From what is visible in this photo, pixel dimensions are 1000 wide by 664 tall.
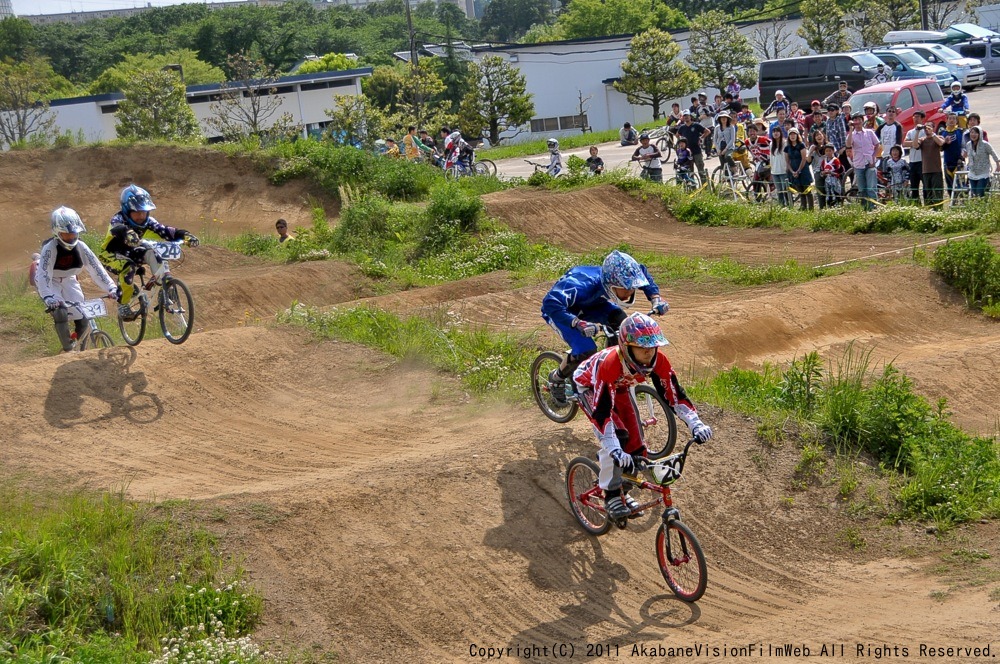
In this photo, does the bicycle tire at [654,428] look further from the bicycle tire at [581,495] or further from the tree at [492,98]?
the tree at [492,98]

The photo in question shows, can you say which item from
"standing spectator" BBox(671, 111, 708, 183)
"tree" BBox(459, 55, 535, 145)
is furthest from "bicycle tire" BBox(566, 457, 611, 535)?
"tree" BBox(459, 55, 535, 145)

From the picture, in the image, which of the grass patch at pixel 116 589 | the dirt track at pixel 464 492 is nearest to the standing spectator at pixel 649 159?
the dirt track at pixel 464 492

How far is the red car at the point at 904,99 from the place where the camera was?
2525 centimetres

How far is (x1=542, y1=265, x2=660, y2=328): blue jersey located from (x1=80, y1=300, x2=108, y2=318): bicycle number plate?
21.8 feet

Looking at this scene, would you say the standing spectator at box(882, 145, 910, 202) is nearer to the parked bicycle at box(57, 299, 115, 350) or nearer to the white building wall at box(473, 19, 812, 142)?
the parked bicycle at box(57, 299, 115, 350)

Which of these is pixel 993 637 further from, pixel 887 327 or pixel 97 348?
pixel 97 348

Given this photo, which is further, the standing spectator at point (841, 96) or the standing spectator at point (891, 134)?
the standing spectator at point (841, 96)

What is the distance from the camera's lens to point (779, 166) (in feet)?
67.5

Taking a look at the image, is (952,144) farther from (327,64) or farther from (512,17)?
(512,17)

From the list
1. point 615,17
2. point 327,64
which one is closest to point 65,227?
point 327,64

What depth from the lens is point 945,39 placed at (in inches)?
Result: 1617

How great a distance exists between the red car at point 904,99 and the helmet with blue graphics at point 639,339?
68.8ft

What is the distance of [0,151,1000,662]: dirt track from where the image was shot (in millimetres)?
6910

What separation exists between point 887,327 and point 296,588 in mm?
9902
